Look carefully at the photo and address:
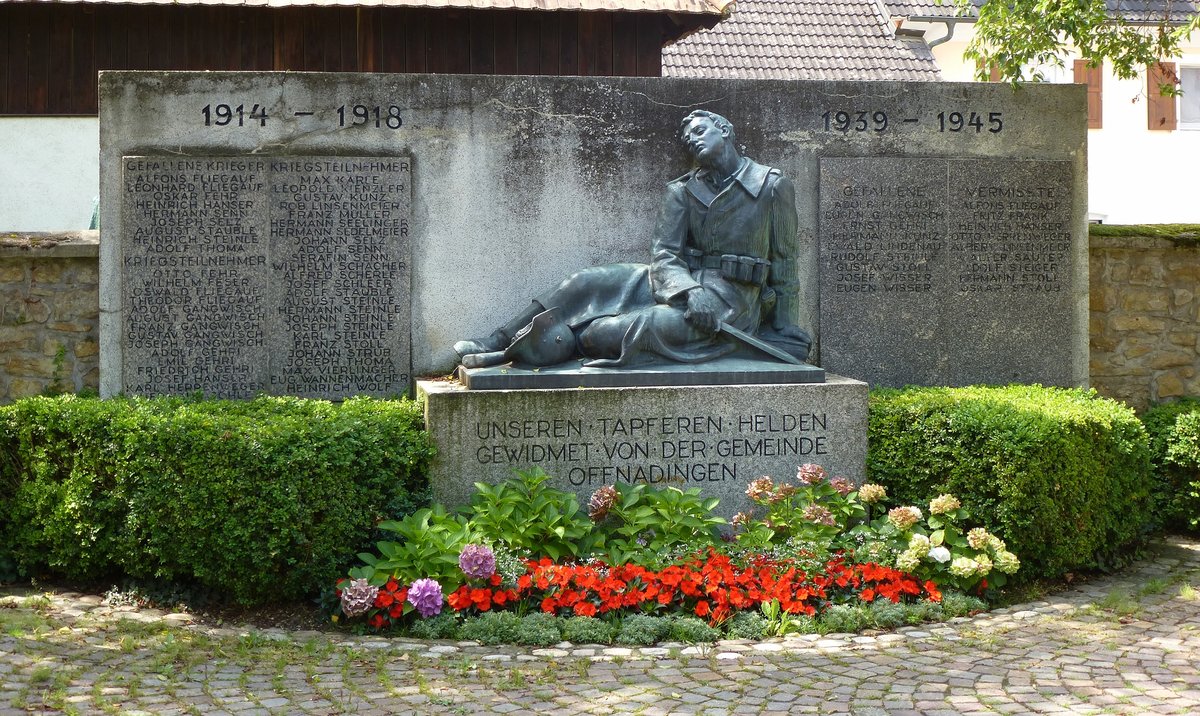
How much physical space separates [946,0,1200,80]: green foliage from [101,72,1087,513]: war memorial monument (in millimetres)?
754

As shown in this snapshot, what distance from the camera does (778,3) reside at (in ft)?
64.6

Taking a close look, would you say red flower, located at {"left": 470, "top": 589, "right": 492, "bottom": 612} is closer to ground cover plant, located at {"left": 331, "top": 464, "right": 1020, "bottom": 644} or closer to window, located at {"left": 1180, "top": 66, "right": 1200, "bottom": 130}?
ground cover plant, located at {"left": 331, "top": 464, "right": 1020, "bottom": 644}

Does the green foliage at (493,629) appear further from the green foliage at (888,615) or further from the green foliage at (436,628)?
the green foliage at (888,615)

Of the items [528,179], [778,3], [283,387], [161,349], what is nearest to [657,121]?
[528,179]

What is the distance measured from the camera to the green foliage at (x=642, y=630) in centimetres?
568

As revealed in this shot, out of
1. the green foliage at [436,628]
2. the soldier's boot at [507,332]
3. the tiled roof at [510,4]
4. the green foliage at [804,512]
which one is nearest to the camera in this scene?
the green foliage at [436,628]

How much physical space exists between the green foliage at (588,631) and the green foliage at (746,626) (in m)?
0.55

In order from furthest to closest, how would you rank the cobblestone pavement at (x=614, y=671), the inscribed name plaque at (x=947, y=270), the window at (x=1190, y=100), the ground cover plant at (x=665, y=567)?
the window at (x=1190, y=100) → the inscribed name plaque at (x=947, y=270) → the ground cover plant at (x=665, y=567) → the cobblestone pavement at (x=614, y=671)

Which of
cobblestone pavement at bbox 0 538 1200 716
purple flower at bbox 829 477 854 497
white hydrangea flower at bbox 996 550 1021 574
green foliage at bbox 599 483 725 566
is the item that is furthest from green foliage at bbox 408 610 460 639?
white hydrangea flower at bbox 996 550 1021 574

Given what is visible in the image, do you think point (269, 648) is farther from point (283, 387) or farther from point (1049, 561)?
point (1049, 561)

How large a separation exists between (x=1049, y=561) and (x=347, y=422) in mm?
3790

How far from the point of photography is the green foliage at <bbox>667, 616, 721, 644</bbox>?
572 centimetres

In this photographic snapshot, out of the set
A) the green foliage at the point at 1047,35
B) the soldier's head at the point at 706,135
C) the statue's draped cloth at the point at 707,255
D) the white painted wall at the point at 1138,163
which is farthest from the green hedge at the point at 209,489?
the white painted wall at the point at 1138,163

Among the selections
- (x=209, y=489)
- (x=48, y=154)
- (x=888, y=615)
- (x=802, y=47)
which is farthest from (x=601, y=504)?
(x=802, y=47)
